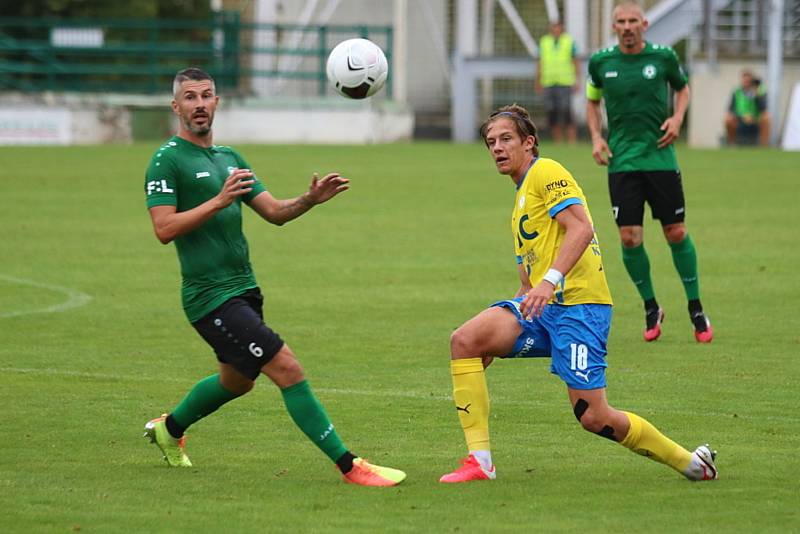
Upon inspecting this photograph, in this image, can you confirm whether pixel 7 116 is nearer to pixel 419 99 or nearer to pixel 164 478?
pixel 419 99

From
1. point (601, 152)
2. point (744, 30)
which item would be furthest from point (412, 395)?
point (744, 30)

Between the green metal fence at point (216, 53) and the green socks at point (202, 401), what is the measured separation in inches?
1099

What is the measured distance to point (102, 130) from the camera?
3419cm

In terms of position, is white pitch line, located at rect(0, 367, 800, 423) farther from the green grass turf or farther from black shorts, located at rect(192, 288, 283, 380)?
black shorts, located at rect(192, 288, 283, 380)

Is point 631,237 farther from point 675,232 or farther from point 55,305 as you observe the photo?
point 55,305

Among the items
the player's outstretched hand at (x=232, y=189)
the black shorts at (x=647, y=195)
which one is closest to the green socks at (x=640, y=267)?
the black shorts at (x=647, y=195)

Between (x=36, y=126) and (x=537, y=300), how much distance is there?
28.2m

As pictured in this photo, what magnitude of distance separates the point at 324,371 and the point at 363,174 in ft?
49.9

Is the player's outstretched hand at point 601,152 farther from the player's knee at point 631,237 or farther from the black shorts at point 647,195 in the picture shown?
the player's knee at point 631,237

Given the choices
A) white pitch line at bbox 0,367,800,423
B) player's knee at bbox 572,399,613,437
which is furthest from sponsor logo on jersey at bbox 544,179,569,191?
white pitch line at bbox 0,367,800,423

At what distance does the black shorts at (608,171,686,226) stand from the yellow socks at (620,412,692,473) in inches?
192

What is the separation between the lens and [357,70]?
27.2 feet

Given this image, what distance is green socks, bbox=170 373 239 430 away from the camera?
760cm

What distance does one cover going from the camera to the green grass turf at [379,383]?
264 inches
